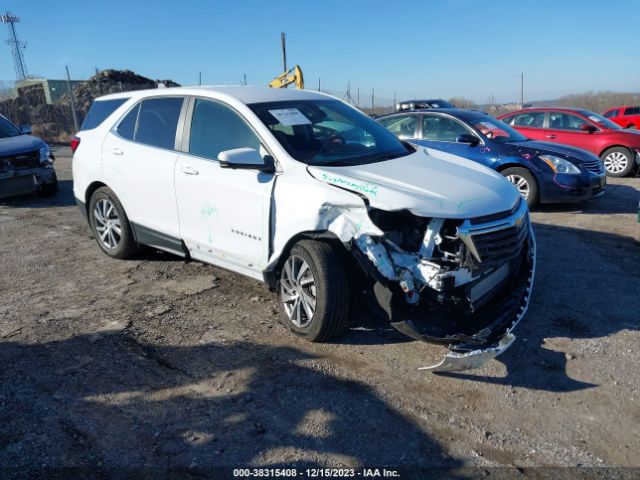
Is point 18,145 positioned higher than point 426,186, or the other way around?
point 18,145

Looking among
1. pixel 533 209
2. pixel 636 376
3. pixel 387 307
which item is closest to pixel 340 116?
pixel 387 307

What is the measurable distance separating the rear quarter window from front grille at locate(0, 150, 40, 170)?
11.8 feet

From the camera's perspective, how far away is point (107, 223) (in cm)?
571

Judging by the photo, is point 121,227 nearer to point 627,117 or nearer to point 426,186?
point 426,186

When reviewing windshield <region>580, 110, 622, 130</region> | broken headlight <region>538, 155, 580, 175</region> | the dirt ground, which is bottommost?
the dirt ground

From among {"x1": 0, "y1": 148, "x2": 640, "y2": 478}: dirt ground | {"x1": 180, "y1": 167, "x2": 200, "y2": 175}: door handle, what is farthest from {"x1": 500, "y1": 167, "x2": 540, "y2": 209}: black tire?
{"x1": 180, "y1": 167, "x2": 200, "y2": 175}: door handle

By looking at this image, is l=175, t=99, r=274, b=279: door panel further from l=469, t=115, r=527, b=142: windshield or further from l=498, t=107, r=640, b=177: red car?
l=498, t=107, r=640, b=177: red car

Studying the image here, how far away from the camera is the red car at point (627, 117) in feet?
60.3

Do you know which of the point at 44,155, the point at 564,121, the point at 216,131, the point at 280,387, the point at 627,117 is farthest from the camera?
the point at 627,117

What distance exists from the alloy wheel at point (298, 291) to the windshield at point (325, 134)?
0.80 metres

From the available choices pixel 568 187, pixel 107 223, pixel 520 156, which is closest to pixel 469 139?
pixel 520 156

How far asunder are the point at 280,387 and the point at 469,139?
18.6ft

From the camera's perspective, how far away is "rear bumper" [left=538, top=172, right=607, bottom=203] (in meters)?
7.65

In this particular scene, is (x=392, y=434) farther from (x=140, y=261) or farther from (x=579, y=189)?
(x=579, y=189)
